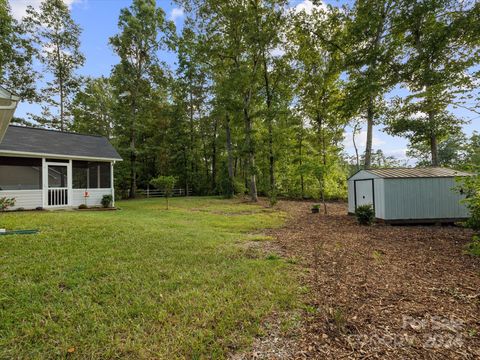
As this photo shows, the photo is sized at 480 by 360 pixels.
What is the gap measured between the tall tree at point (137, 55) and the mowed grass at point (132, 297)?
1696 centimetres

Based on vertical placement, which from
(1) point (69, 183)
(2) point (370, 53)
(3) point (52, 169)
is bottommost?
(1) point (69, 183)

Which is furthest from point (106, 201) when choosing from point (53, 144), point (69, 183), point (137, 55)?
point (137, 55)

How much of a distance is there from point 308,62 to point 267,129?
19.2 ft

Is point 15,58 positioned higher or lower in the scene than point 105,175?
higher

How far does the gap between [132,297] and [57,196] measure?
10.4 m

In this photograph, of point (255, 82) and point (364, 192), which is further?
point (255, 82)

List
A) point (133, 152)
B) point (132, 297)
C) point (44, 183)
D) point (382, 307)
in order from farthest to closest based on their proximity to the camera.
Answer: point (133, 152) < point (44, 183) < point (132, 297) < point (382, 307)

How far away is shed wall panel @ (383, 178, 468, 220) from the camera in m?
8.58

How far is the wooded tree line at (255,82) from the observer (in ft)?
31.0

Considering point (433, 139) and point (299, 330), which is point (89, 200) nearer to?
point (299, 330)

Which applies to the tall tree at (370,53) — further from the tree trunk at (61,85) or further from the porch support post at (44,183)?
the tree trunk at (61,85)

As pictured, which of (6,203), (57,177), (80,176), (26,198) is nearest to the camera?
(6,203)

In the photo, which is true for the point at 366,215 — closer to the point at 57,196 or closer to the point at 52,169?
the point at 57,196

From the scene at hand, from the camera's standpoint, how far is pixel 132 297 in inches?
115
